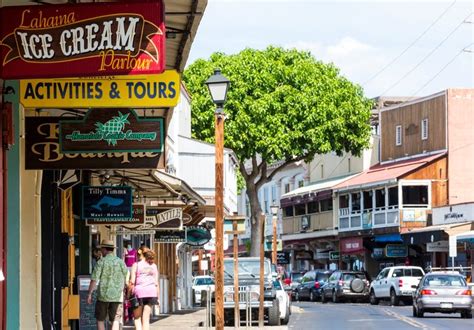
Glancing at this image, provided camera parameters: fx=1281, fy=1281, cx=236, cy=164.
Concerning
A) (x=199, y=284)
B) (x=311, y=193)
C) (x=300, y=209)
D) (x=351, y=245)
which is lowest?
(x=199, y=284)

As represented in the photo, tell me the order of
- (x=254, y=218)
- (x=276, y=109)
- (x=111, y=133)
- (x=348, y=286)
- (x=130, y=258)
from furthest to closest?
(x=276, y=109) < (x=254, y=218) < (x=348, y=286) < (x=130, y=258) < (x=111, y=133)

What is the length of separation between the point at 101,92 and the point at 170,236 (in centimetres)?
2323

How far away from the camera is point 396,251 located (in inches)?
2766

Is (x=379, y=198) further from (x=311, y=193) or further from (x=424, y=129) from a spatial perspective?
(x=311, y=193)

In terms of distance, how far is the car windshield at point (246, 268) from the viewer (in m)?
33.0

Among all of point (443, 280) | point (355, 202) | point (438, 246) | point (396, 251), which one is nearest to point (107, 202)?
point (443, 280)

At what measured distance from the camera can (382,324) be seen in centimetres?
3378

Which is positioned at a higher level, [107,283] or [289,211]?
[289,211]

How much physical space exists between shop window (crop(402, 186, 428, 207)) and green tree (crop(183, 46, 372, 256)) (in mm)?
3799

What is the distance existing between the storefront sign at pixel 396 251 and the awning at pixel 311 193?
31.9 ft

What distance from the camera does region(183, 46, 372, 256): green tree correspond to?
2643 inches

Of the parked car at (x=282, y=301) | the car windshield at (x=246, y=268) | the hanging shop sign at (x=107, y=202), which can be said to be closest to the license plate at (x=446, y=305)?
the parked car at (x=282, y=301)

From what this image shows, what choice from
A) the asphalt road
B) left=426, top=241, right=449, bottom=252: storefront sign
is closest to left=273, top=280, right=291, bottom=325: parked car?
the asphalt road

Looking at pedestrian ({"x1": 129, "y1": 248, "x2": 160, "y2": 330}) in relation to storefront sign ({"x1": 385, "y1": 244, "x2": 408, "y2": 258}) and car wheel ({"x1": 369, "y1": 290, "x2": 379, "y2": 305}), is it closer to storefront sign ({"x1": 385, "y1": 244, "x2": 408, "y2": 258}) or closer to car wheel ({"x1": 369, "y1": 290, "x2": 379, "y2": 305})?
car wheel ({"x1": 369, "y1": 290, "x2": 379, "y2": 305})
